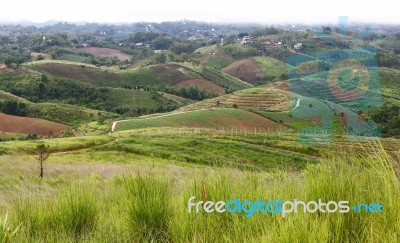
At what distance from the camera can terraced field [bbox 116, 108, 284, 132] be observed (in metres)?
76.2

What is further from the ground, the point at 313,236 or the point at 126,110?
the point at 313,236

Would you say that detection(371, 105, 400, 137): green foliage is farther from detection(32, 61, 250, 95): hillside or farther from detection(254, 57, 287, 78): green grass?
detection(254, 57, 287, 78): green grass

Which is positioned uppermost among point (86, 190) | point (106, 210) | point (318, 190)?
point (318, 190)

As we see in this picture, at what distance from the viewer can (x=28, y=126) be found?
80.4 metres

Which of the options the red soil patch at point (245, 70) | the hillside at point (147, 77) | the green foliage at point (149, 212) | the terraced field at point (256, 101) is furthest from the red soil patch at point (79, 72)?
the green foliage at point (149, 212)

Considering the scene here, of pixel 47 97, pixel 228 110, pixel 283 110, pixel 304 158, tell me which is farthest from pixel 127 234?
pixel 47 97

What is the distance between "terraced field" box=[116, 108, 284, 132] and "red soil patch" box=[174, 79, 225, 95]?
5656 centimetres

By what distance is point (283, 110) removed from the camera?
93.0 m

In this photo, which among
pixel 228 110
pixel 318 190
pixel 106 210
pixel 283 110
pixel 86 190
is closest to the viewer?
pixel 318 190

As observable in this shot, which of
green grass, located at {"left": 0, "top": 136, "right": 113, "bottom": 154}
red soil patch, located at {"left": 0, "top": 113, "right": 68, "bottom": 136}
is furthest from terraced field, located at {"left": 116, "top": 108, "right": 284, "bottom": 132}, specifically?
green grass, located at {"left": 0, "top": 136, "right": 113, "bottom": 154}

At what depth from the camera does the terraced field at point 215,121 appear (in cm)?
7625

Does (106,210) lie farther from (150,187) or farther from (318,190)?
(318,190)

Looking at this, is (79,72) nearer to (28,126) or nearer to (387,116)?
(28,126)

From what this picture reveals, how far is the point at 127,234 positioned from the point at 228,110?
83.4 m
